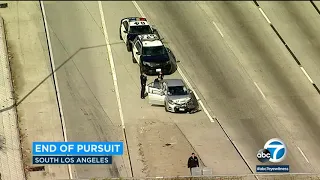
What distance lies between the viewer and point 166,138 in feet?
136

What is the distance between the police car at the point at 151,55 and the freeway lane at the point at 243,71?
1.73 meters

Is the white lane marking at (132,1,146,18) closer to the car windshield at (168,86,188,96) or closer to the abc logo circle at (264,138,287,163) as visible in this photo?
the car windshield at (168,86,188,96)

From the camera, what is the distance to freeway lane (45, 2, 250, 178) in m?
39.5

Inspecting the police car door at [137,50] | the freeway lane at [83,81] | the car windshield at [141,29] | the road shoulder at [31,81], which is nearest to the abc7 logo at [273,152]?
the freeway lane at [83,81]

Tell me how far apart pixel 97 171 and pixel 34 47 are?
1329 cm

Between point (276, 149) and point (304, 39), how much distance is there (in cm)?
1349

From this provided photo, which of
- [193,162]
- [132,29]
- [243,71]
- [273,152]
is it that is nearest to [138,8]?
[132,29]

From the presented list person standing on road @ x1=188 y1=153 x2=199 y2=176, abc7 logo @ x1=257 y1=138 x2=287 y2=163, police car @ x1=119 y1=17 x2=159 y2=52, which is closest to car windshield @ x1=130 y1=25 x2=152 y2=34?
police car @ x1=119 y1=17 x2=159 y2=52

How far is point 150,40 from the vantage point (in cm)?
4759

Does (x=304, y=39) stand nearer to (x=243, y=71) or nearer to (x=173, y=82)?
(x=243, y=71)

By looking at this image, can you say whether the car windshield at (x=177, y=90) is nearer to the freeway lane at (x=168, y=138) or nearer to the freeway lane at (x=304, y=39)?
the freeway lane at (x=168, y=138)

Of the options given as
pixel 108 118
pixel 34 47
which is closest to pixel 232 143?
pixel 108 118

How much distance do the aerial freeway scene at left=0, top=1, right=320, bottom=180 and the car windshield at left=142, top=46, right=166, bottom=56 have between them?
0.19 ft

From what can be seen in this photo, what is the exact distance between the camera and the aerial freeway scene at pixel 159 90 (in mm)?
39438
